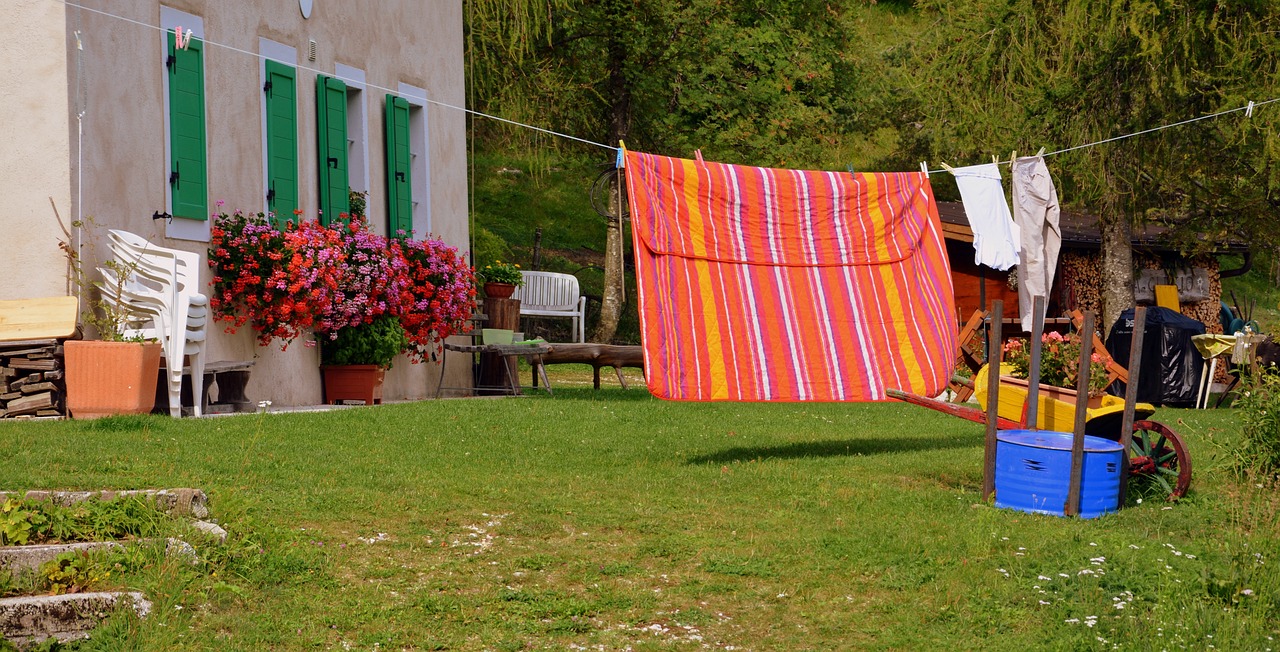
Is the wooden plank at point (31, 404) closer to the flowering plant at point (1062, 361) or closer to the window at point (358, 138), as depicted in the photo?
the window at point (358, 138)

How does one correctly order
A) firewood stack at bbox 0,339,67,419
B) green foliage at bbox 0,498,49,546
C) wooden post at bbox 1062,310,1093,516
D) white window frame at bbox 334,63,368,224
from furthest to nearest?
white window frame at bbox 334,63,368,224, firewood stack at bbox 0,339,67,419, wooden post at bbox 1062,310,1093,516, green foliage at bbox 0,498,49,546

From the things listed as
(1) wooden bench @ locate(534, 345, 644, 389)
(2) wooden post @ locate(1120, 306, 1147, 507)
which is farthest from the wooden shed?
(2) wooden post @ locate(1120, 306, 1147, 507)

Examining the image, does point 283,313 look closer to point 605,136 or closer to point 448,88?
point 448,88

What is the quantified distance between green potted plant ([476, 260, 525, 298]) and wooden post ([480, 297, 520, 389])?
85 mm

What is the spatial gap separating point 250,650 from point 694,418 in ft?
23.3

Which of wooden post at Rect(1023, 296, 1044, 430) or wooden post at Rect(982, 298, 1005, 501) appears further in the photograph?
wooden post at Rect(1023, 296, 1044, 430)

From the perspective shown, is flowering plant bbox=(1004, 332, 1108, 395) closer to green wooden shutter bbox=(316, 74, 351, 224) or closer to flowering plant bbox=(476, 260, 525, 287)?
green wooden shutter bbox=(316, 74, 351, 224)

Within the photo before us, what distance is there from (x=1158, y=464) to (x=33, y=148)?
23.5 ft

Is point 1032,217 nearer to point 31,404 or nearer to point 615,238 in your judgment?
point 31,404

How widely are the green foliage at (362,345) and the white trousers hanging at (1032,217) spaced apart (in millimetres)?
5259

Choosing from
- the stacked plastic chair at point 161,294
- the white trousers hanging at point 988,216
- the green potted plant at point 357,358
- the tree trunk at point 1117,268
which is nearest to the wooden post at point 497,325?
the green potted plant at point 357,358

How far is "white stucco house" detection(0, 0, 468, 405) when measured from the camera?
29.2 feet

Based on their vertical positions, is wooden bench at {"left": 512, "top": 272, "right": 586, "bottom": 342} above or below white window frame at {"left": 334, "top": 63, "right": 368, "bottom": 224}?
below

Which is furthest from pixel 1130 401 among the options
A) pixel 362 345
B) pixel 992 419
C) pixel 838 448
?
pixel 362 345
